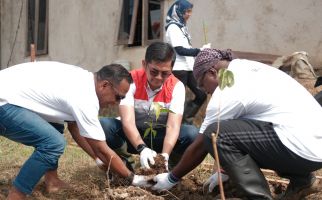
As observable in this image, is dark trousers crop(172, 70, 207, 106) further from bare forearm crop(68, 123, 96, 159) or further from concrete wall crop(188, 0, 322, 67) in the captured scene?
bare forearm crop(68, 123, 96, 159)

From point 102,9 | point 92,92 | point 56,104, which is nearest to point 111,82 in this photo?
point 92,92

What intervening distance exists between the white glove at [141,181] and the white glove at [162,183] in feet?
0.15

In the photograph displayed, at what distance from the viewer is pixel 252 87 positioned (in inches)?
109

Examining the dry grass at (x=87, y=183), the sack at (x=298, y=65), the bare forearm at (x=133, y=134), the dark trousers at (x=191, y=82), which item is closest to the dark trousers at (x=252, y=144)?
the dry grass at (x=87, y=183)

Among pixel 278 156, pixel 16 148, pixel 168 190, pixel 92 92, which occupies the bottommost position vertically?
pixel 16 148

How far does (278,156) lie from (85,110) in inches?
44.3

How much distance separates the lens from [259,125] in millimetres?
2844

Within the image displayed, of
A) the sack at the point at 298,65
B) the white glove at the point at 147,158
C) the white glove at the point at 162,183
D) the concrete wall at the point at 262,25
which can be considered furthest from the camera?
the concrete wall at the point at 262,25

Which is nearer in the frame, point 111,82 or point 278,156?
point 278,156

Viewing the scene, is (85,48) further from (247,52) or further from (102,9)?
(247,52)

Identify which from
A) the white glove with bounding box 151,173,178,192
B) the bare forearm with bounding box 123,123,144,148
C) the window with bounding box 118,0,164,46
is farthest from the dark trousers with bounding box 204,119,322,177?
the window with bounding box 118,0,164,46

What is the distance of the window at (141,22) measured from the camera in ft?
27.3

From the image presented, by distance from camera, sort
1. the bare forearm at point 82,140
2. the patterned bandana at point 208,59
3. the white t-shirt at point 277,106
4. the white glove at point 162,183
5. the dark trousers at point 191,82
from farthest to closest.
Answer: the dark trousers at point 191,82, the bare forearm at point 82,140, the white glove at point 162,183, the patterned bandana at point 208,59, the white t-shirt at point 277,106

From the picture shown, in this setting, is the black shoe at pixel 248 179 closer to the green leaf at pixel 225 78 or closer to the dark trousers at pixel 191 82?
the green leaf at pixel 225 78
